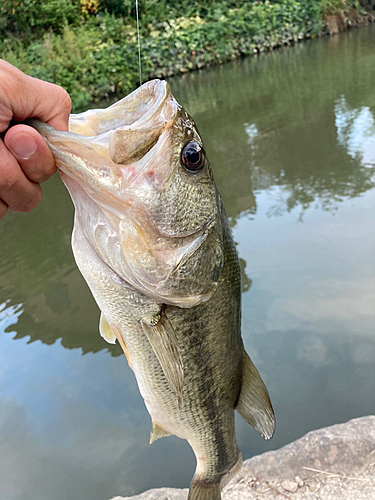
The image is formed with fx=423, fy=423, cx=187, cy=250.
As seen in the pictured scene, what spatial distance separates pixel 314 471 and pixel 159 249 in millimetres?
1540

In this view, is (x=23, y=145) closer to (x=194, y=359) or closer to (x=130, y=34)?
(x=194, y=359)

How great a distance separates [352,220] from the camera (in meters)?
4.23

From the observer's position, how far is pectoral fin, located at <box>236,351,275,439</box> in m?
1.65

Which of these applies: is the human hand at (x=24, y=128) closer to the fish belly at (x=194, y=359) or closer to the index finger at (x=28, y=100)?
the index finger at (x=28, y=100)

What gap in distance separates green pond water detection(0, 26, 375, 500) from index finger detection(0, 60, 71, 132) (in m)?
2.02

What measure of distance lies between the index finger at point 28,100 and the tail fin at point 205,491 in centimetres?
150

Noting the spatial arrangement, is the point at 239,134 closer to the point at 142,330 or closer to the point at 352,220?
the point at 352,220

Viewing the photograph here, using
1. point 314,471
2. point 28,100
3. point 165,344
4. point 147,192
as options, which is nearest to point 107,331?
point 165,344

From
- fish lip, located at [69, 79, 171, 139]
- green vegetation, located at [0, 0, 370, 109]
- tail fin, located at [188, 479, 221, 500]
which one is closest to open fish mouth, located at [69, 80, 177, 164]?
fish lip, located at [69, 79, 171, 139]

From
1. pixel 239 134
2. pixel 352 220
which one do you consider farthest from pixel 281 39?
pixel 352 220

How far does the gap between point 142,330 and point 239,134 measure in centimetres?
673

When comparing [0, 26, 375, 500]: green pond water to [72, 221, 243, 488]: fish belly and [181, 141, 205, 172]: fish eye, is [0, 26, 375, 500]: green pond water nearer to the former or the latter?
[72, 221, 243, 488]: fish belly

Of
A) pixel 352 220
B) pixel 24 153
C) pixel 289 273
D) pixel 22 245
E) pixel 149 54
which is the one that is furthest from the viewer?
pixel 149 54

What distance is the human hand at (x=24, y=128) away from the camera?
1137 millimetres
